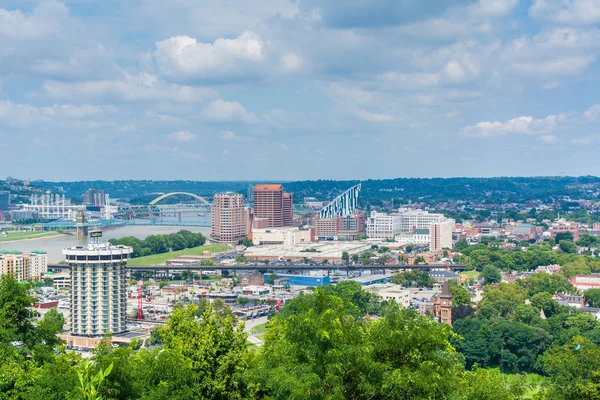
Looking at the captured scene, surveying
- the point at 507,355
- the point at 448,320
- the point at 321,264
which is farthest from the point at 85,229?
the point at 507,355

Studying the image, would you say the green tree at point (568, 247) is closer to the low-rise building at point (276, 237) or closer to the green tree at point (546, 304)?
the low-rise building at point (276, 237)

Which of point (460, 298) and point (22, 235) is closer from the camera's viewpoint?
point (460, 298)

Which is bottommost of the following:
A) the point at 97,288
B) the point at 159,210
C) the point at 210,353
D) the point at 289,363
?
the point at 159,210

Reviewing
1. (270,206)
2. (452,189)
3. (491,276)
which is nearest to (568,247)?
(491,276)

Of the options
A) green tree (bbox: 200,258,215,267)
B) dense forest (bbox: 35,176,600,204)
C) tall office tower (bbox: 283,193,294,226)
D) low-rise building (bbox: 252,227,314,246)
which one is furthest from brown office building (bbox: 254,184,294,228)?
dense forest (bbox: 35,176,600,204)

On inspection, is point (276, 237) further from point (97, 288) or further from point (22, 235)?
point (97, 288)

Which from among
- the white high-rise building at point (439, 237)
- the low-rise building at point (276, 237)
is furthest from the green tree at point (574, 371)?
the low-rise building at point (276, 237)

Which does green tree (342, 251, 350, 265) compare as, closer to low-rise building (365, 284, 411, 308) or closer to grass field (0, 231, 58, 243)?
low-rise building (365, 284, 411, 308)

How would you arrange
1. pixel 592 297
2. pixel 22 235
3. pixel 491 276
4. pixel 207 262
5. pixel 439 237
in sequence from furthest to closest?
pixel 22 235 < pixel 439 237 < pixel 207 262 < pixel 491 276 < pixel 592 297

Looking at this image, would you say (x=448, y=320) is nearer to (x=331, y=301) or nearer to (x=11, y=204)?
(x=331, y=301)
